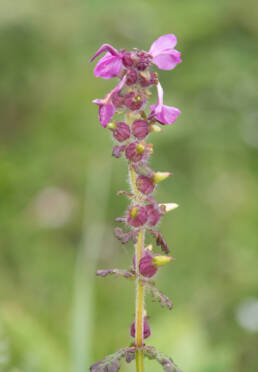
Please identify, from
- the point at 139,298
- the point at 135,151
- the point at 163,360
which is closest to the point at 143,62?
the point at 135,151

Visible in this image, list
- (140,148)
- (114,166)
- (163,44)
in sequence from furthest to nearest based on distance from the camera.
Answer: (114,166) < (163,44) < (140,148)

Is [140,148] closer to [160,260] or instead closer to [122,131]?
[122,131]

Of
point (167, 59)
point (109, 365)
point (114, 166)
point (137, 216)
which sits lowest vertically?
point (109, 365)

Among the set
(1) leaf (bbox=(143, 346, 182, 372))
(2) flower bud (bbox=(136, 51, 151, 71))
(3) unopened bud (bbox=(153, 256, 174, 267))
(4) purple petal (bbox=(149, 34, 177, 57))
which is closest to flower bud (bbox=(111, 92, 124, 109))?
(2) flower bud (bbox=(136, 51, 151, 71))

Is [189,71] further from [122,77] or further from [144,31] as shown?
[122,77]

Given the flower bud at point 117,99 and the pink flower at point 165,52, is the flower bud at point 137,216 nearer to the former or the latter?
the flower bud at point 117,99
